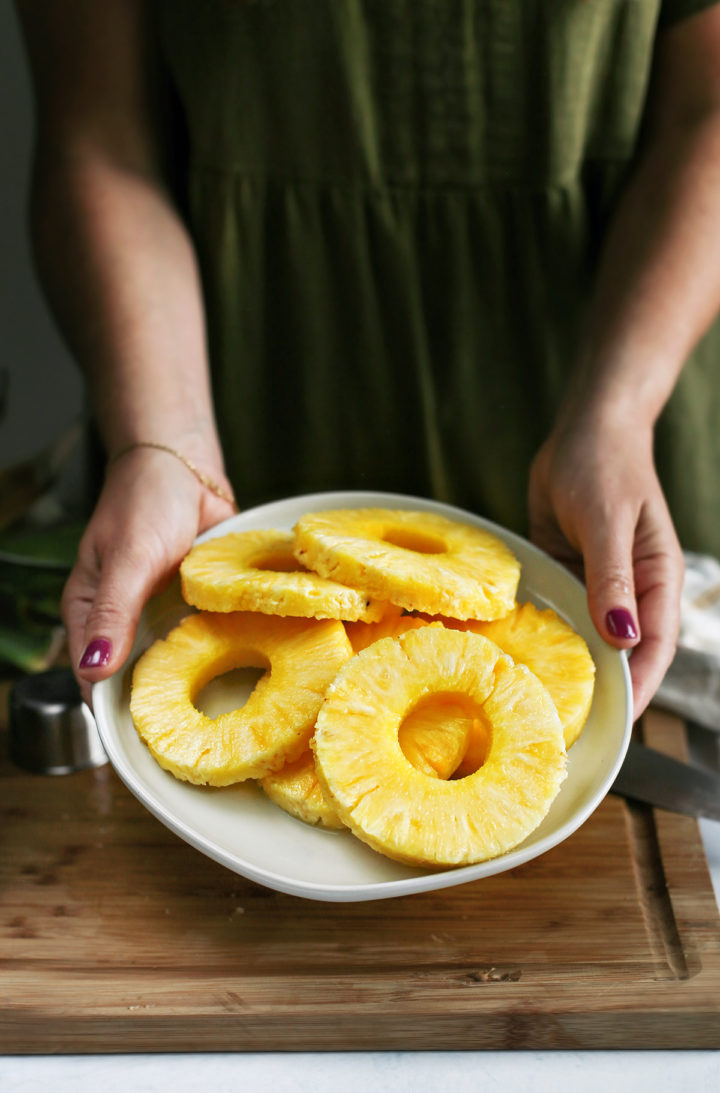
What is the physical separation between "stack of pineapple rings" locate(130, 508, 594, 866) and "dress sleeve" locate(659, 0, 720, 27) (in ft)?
3.43

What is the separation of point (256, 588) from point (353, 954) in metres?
0.47

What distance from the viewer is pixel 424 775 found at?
1.21 m

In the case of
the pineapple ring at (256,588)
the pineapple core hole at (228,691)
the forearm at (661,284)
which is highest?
the forearm at (661,284)

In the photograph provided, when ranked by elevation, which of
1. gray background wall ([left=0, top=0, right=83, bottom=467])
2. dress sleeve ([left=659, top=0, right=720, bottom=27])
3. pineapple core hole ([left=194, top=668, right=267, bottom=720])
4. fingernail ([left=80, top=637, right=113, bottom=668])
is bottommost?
gray background wall ([left=0, top=0, right=83, bottom=467])

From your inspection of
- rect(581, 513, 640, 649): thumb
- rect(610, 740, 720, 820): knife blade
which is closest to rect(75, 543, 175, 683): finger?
rect(581, 513, 640, 649): thumb

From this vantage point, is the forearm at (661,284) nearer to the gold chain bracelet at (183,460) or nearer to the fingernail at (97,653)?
the gold chain bracelet at (183,460)

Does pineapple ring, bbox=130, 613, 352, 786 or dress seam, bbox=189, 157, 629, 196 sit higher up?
dress seam, bbox=189, 157, 629, 196

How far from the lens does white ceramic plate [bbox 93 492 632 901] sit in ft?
3.77

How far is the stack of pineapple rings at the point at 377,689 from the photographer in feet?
3.83

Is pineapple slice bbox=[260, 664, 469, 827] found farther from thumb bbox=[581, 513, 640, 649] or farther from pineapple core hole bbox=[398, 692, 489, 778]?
thumb bbox=[581, 513, 640, 649]

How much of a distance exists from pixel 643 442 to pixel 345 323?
642mm

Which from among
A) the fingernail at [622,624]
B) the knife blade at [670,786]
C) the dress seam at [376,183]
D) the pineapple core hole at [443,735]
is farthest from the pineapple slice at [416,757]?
the dress seam at [376,183]

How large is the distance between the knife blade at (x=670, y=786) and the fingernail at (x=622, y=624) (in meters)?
0.27

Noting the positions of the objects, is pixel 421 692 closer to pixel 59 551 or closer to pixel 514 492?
pixel 514 492
